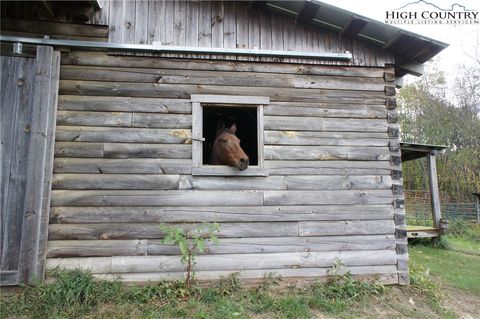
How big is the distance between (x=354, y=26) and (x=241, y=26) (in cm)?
196

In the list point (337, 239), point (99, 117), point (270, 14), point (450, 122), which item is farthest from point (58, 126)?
point (450, 122)

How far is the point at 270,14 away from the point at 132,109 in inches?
116

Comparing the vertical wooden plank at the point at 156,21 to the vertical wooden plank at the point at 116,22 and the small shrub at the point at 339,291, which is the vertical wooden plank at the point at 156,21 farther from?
the small shrub at the point at 339,291

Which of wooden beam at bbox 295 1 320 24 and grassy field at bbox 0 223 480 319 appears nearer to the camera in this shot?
grassy field at bbox 0 223 480 319

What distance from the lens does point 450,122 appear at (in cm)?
2656

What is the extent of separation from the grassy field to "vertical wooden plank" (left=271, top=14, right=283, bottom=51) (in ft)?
13.0

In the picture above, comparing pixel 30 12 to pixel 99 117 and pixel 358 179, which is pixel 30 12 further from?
pixel 358 179

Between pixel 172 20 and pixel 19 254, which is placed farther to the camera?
pixel 172 20

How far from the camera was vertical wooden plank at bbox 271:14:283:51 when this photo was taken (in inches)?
211

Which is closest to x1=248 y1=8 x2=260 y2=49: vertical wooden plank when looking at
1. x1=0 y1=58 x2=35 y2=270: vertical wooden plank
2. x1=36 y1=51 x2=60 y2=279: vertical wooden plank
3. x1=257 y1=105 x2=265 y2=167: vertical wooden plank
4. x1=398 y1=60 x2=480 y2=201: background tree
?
x1=257 y1=105 x2=265 y2=167: vertical wooden plank

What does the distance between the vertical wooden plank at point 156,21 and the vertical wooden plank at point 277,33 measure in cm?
190

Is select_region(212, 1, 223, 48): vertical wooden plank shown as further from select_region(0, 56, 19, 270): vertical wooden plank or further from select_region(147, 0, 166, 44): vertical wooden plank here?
select_region(0, 56, 19, 270): vertical wooden plank

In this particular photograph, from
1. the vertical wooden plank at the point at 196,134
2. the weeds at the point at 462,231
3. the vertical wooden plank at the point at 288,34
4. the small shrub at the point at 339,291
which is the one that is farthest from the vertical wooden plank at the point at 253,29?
the weeds at the point at 462,231

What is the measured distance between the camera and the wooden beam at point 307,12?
195 inches
